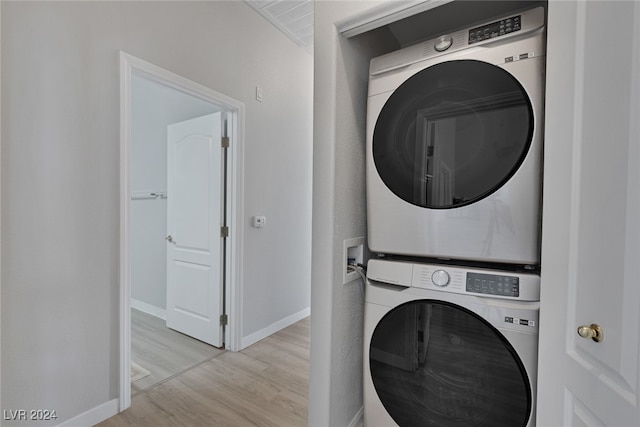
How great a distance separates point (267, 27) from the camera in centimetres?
273

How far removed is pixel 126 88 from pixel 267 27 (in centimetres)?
154

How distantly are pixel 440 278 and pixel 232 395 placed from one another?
1.62 m

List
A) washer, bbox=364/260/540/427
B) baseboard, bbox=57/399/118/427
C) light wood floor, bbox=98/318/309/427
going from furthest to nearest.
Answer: light wood floor, bbox=98/318/309/427
baseboard, bbox=57/399/118/427
washer, bbox=364/260/540/427

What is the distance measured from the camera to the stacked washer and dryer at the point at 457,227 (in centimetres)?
95

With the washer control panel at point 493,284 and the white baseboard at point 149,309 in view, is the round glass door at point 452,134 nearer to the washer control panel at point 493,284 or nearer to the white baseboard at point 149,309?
the washer control panel at point 493,284

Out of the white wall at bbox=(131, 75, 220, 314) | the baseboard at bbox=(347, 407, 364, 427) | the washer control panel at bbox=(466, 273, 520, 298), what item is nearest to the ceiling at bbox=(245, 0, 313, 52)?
the white wall at bbox=(131, 75, 220, 314)

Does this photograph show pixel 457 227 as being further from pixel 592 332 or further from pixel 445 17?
pixel 445 17

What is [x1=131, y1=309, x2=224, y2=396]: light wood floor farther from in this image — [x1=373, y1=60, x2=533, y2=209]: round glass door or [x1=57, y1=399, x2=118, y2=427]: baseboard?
[x1=373, y1=60, x2=533, y2=209]: round glass door

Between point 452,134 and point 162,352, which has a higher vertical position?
point 452,134

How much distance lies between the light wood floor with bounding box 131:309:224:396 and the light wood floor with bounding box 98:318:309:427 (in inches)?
3.3

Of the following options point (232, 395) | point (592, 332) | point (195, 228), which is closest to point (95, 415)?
point (232, 395)

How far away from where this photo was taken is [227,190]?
251cm

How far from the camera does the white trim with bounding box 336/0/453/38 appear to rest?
→ 1071mm

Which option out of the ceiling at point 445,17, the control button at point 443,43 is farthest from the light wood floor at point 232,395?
the ceiling at point 445,17
